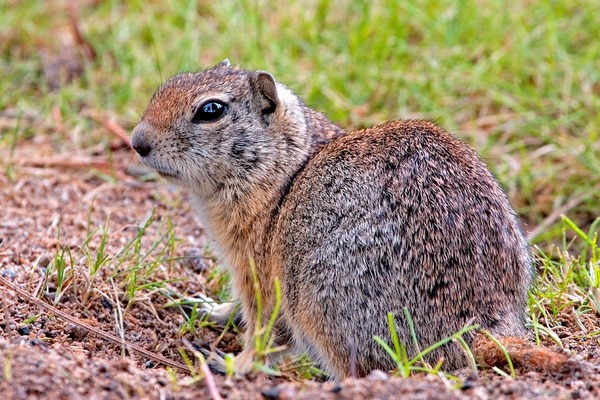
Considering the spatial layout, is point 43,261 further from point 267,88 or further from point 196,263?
point 267,88

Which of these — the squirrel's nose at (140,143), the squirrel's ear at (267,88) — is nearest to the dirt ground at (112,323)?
the squirrel's nose at (140,143)

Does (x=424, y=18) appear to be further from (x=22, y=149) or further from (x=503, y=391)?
(x=503, y=391)

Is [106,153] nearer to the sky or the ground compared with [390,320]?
nearer to the sky

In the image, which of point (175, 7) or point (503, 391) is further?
point (175, 7)

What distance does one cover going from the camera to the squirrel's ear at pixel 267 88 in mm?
5059

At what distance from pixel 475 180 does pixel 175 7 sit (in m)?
5.01

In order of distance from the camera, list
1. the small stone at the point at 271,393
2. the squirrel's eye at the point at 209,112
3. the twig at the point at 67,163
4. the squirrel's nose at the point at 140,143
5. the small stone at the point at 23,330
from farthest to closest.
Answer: the twig at the point at 67,163 < the squirrel's eye at the point at 209,112 < the squirrel's nose at the point at 140,143 < the small stone at the point at 23,330 < the small stone at the point at 271,393

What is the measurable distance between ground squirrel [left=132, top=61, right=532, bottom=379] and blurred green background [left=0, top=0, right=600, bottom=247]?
2414 mm

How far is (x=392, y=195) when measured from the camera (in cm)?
428

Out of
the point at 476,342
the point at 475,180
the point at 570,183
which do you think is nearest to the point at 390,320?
the point at 476,342

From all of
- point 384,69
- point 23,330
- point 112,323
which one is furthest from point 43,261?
point 384,69

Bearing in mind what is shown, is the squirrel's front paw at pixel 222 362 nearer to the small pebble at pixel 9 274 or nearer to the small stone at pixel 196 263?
the small stone at pixel 196 263

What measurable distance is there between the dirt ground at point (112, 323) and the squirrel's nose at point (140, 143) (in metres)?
0.74

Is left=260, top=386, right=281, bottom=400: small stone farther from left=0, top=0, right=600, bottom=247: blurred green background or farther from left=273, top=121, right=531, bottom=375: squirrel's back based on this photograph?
left=0, top=0, right=600, bottom=247: blurred green background
